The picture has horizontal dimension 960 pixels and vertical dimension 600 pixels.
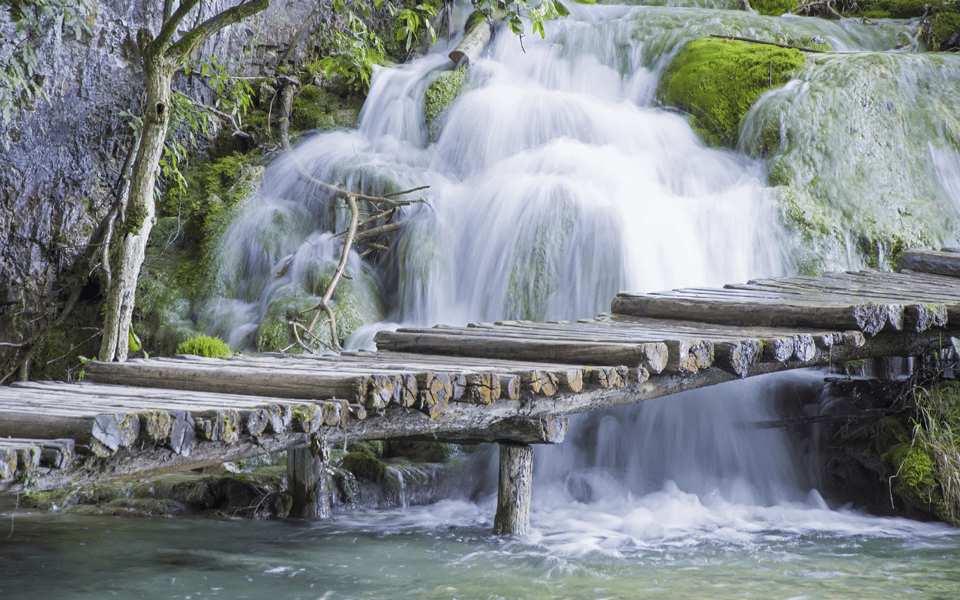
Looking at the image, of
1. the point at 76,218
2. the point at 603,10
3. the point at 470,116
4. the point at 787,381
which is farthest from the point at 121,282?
the point at 603,10

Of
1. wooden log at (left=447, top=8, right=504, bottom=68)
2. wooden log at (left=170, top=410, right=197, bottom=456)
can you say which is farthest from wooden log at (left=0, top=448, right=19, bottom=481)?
wooden log at (left=447, top=8, right=504, bottom=68)

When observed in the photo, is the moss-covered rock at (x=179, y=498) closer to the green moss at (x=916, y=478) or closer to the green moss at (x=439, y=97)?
the green moss at (x=916, y=478)

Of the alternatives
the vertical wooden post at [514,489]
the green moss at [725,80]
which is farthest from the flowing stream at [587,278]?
the green moss at [725,80]

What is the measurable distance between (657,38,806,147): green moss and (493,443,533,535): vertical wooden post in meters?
6.79

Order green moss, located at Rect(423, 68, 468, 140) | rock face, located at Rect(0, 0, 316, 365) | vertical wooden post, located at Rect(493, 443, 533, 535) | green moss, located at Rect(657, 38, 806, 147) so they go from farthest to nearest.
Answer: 1. green moss, located at Rect(423, 68, 468, 140)
2. green moss, located at Rect(657, 38, 806, 147)
3. rock face, located at Rect(0, 0, 316, 365)
4. vertical wooden post, located at Rect(493, 443, 533, 535)

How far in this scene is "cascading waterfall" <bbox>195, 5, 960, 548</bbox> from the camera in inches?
249

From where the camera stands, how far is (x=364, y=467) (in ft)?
19.1

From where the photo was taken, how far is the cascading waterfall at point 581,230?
6.31 m

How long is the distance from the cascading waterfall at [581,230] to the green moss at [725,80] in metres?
0.28

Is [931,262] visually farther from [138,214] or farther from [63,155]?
[63,155]

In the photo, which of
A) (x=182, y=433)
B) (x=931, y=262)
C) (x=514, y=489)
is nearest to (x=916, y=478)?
(x=931, y=262)

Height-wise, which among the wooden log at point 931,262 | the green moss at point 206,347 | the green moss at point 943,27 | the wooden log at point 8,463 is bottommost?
the wooden log at point 8,463

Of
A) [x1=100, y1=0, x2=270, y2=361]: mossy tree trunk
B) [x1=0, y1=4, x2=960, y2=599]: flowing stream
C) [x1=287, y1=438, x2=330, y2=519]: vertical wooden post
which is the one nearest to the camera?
[x1=0, y1=4, x2=960, y2=599]: flowing stream

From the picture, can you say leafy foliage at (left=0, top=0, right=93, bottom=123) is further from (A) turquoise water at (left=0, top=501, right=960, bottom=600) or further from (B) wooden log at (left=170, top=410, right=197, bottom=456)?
(B) wooden log at (left=170, top=410, right=197, bottom=456)
